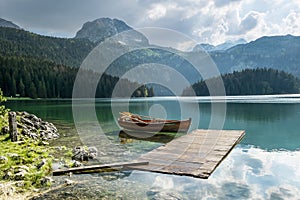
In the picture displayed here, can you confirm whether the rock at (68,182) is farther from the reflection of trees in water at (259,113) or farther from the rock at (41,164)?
the reflection of trees in water at (259,113)

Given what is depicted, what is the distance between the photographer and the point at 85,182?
10375 millimetres

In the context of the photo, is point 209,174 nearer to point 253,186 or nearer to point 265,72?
point 253,186

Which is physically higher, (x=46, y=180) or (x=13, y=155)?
(x=13, y=155)

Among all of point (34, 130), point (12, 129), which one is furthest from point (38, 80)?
point (12, 129)

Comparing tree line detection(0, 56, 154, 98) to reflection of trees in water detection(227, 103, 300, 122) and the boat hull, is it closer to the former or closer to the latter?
reflection of trees in water detection(227, 103, 300, 122)

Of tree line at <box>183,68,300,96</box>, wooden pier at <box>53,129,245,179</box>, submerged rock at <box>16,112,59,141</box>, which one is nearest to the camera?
wooden pier at <box>53,129,245,179</box>

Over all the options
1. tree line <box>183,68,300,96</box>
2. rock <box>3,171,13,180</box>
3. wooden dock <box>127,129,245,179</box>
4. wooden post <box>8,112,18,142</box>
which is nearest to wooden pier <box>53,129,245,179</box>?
wooden dock <box>127,129,245,179</box>

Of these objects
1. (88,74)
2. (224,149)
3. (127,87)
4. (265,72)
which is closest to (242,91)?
(265,72)

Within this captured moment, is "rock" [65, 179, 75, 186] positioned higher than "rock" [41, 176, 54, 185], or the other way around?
"rock" [41, 176, 54, 185]

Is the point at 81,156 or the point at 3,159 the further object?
the point at 81,156

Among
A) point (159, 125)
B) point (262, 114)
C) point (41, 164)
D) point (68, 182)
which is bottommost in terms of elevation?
point (262, 114)

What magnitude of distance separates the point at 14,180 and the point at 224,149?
461 inches

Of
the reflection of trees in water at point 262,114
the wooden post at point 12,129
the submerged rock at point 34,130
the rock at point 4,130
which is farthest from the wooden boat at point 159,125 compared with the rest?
the reflection of trees in water at point 262,114

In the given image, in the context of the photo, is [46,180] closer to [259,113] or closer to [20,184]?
[20,184]
